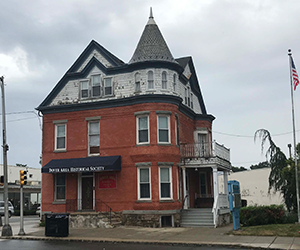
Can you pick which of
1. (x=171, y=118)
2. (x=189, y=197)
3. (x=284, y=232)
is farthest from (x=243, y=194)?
(x=284, y=232)

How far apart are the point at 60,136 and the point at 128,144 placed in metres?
5.22

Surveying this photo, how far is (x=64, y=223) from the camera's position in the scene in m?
19.3

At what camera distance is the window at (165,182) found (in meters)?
23.1

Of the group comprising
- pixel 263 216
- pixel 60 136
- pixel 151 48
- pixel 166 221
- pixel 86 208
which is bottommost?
pixel 166 221

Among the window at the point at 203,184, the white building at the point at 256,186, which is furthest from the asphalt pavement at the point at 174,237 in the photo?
the white building at the point at 256,186

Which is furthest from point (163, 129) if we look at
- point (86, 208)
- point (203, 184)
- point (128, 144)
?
point (203, 184)

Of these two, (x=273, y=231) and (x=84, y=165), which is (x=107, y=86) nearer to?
(x=84, y=165)

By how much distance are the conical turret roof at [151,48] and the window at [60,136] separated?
6.54m

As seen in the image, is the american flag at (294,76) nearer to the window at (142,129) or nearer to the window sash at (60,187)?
the window at (142,129)

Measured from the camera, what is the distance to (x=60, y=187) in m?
25.7

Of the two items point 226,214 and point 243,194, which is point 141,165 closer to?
point 226,214

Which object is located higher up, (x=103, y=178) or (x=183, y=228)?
(x=103, y=178)

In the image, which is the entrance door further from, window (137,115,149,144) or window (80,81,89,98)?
window (80,81,89,98)

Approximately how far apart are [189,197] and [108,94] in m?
8.88
